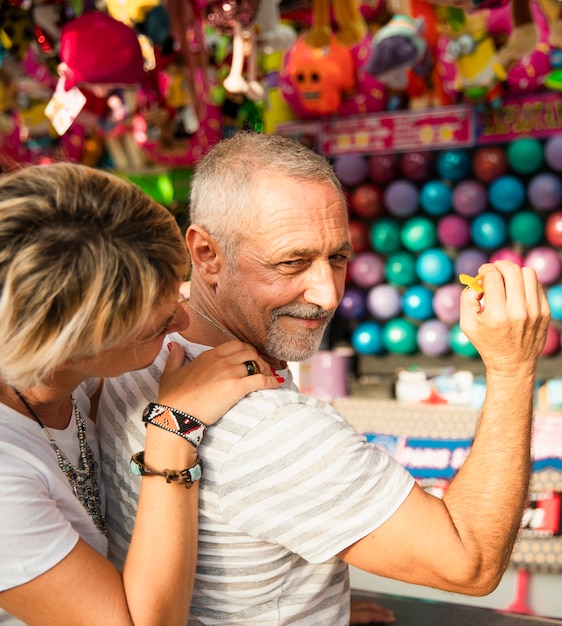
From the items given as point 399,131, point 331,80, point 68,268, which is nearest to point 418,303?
point 399,131

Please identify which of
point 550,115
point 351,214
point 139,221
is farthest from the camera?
point 351,214

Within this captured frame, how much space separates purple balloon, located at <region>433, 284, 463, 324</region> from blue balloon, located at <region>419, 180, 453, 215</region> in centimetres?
37

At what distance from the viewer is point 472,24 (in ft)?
9.35

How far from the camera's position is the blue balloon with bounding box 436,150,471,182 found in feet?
10.8

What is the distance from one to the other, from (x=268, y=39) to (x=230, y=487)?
85.2 inches

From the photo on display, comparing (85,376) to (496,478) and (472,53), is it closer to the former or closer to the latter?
(496,478)

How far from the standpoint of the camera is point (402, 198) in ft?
11.1

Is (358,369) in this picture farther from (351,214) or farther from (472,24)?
(472,24)

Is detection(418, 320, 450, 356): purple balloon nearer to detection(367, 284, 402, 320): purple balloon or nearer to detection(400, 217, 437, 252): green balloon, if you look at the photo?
detection(367, 284, 402, 320): purple balloon

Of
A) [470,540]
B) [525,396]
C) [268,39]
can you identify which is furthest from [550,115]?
[470,540]

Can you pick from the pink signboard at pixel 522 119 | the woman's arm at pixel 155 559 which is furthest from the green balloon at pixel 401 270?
the woman's arm at pixel 155 559

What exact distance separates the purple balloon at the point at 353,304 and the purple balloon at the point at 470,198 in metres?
0.65

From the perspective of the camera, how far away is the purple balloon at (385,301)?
11.4ft

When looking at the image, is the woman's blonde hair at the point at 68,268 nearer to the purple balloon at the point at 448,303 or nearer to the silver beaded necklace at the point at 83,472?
the silver beaded necklace at the point at 83,472
